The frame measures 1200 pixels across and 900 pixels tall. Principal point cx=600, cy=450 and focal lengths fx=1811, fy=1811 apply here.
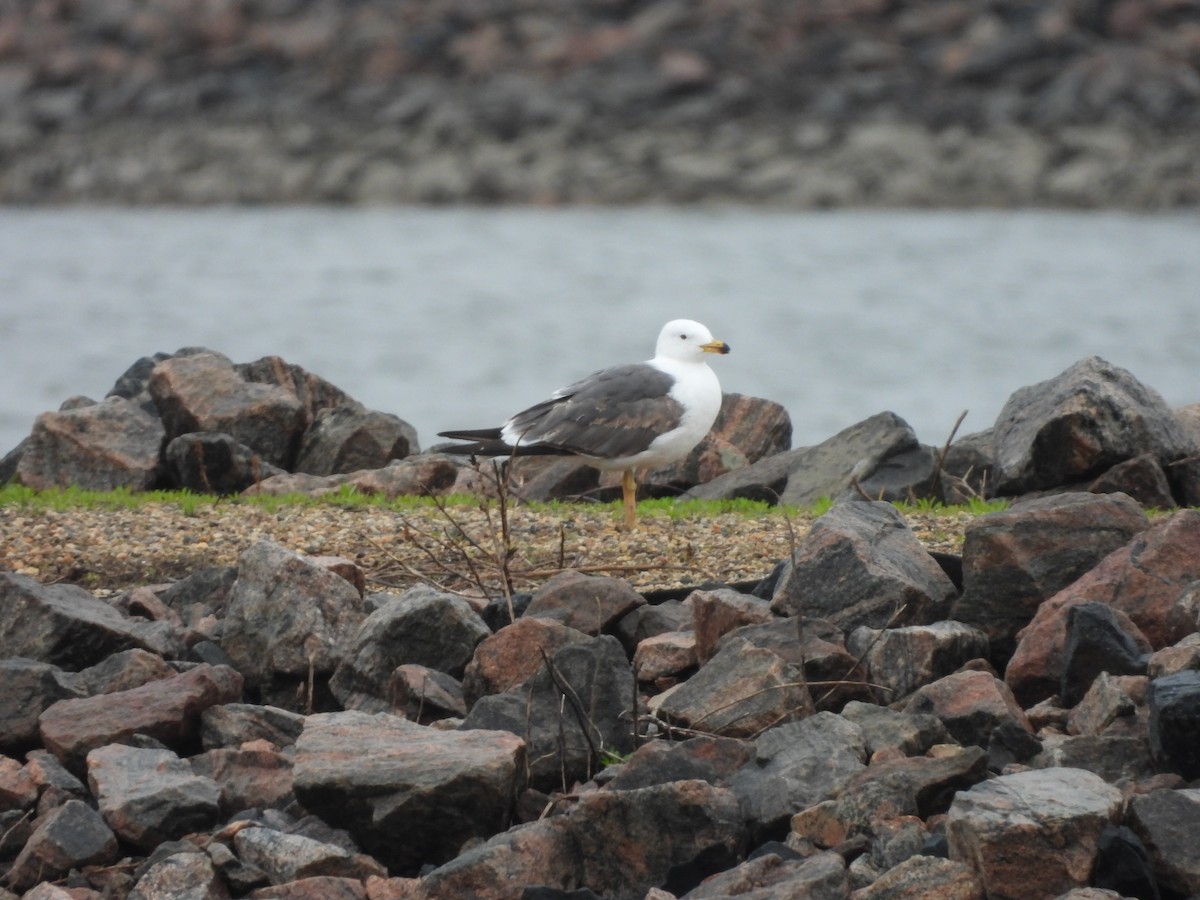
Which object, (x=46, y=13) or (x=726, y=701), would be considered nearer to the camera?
(x=726, y=701)

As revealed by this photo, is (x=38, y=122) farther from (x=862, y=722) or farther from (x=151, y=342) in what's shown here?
(x=862, y=722)

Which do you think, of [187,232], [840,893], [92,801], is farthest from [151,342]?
[840,893]

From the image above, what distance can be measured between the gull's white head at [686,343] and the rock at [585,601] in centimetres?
262

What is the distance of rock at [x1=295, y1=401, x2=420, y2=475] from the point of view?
9984mm

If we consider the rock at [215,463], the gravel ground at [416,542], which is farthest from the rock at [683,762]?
the rock at [215,463]

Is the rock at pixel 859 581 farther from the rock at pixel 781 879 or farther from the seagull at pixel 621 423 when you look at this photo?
the seagull at pixel 621 423

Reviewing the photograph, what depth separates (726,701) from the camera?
5.87 metres

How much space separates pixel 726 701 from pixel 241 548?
2832 millimetres

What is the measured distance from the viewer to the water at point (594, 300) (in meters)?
23.6

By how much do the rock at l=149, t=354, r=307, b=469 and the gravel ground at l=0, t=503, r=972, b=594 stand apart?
4.30 ft

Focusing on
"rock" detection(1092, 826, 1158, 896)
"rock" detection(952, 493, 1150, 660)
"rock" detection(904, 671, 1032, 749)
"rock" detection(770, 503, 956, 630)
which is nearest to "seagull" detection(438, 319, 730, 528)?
"rock" detection(770, 503, 956, 630)

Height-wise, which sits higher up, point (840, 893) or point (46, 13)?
point (46, 13)

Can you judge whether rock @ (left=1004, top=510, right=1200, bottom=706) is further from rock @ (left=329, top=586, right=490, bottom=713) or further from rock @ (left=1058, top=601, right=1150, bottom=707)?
rock @ (left=329, top=586, right=490, bottom=713)

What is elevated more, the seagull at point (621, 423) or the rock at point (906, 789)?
the seagull at point (621, 423)
